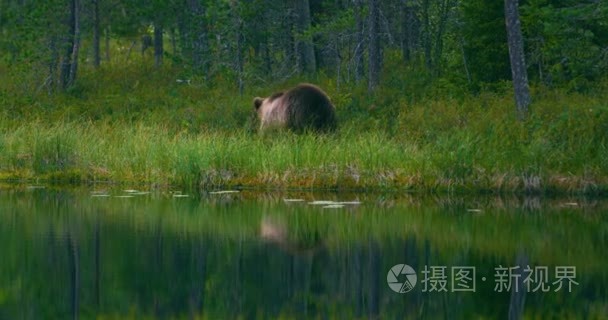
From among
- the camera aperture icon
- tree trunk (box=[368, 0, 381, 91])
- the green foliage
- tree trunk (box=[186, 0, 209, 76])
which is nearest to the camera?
the camera aperture icon

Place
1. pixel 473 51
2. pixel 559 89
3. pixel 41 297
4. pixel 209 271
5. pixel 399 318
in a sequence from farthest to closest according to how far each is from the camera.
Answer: pixel 473 51, pixel 559 89, pixel 209 271, pixel 41 297, pixel 399 318

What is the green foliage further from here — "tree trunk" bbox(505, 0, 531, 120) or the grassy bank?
the grassy bank

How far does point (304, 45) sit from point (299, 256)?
19562mm

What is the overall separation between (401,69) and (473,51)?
5.25 metres

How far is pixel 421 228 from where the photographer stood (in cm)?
1567

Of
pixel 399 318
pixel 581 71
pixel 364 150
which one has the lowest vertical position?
pixel 399 318

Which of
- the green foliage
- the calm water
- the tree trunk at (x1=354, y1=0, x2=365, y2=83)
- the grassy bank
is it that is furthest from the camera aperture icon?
the tree trunk at (x1=354, y1=0, x2=365, y2=83)

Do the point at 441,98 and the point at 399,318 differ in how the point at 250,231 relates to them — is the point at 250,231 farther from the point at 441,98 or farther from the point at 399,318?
the point at 441,98

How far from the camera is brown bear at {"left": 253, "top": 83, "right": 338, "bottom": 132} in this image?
23203 millimetres

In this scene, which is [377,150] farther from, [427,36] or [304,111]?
[427,36]

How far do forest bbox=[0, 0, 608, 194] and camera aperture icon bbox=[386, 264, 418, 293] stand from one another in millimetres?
7302

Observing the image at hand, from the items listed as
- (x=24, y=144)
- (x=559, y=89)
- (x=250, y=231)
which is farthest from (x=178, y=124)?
(x=250, y=231)

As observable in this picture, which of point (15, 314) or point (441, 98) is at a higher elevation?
point (441, 98)

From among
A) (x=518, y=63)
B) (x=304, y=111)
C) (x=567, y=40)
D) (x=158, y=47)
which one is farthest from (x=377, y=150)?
(x=158, y=47)
